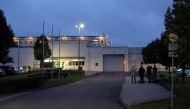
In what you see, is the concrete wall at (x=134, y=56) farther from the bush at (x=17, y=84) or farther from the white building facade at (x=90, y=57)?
the bush at (x=17, y=84)

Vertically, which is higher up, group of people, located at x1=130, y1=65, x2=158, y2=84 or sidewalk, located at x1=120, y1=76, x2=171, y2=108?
group of people, located at x1=130, y1=65, x2=158, y2=84

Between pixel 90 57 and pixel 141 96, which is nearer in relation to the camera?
pixel 141 96

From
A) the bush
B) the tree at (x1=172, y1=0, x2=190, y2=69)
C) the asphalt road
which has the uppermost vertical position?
the tree at (x1=172, y1=0, x2=190, y2=69)

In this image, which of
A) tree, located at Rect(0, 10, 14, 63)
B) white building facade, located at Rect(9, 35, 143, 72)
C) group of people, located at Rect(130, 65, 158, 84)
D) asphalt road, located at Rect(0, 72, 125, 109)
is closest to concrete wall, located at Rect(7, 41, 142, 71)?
white building facade, located at Rect(9, 35, 143, 72)

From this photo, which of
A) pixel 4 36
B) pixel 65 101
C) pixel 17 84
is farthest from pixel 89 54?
pixel 65 101

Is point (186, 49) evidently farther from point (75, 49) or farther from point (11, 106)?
point (75, 49)

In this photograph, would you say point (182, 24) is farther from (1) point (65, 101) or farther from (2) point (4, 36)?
(2) point (4, 36)

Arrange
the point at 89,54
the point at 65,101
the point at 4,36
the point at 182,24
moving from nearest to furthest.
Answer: the point at 182,24
the point at 65,101
the point at 4,36
the point at 89,54

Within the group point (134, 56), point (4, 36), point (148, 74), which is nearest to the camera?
point (4, 36)

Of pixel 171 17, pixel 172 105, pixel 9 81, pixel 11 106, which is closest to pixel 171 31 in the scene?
pixel 171 17

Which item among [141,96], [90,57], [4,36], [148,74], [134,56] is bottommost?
[141,96]

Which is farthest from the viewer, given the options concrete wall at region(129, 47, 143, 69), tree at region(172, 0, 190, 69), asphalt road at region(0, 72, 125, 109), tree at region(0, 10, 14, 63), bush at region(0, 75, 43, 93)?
concrete wall at region(129, 47, 143, 69)

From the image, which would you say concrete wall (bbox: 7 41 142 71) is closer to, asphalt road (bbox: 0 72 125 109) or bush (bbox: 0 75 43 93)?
bush (bbox: 0 75 43 93)

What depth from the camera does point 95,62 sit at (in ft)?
387
